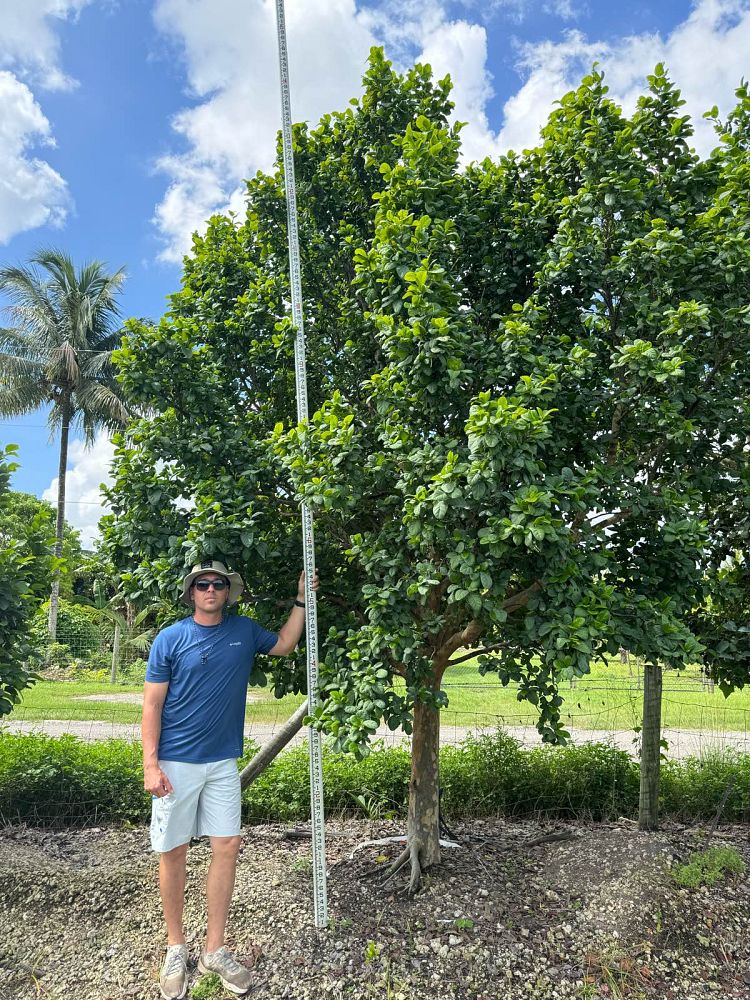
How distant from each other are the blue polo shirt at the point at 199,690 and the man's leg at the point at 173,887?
0.50m

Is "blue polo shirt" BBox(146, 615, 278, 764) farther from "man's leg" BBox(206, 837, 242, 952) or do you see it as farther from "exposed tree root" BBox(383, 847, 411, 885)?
"exposed tree root" BBox(383, 847, 411, 885)

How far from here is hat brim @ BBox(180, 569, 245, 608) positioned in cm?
383

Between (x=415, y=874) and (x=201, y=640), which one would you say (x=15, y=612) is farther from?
(x=415, y=874)

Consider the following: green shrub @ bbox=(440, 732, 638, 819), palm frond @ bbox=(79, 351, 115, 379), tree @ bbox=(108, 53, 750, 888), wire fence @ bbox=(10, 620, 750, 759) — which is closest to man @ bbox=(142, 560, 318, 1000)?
tree @ bbox=(108, 53, 750, 888)

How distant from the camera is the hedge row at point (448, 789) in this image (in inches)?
239

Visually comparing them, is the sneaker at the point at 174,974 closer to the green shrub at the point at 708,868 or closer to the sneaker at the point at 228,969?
the sneaker at the point at 228,969

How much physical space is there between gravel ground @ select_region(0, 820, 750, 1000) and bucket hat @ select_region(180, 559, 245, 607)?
1952mm

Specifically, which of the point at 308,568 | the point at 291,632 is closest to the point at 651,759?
the point at 291,632

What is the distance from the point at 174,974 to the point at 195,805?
0.82 m

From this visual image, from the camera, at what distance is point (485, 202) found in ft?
14.2

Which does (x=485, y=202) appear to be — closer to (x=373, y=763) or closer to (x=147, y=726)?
(x=147, y=726)

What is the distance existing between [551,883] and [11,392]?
2368 centimetres

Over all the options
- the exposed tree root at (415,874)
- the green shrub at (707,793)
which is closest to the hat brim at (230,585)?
the exposed tree root at (415,874)

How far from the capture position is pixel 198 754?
12.5 ft
